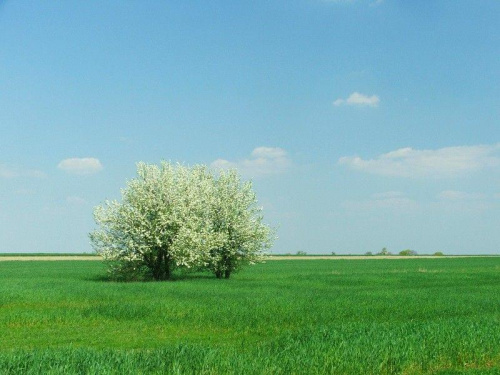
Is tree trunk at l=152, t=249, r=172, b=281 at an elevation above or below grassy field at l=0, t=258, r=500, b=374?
above

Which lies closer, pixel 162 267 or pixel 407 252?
pixel 162 267

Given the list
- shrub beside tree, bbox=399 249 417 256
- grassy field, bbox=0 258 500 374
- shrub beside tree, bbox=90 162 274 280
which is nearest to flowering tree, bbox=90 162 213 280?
shrub beside tree, bbox=90 162 274 280

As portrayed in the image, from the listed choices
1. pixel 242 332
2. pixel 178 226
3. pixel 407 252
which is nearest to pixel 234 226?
pixel 178 226

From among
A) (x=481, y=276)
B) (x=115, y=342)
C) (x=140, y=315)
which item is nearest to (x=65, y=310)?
(x=140, y=315)

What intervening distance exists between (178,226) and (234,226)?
19.6 ft

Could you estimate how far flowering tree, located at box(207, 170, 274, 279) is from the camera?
5575 centimetres

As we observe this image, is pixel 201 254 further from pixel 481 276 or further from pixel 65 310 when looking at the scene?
pixel 481 276

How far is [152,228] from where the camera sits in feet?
169

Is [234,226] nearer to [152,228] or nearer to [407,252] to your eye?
[152,228]

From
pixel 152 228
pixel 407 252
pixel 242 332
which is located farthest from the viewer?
pixel 407 252

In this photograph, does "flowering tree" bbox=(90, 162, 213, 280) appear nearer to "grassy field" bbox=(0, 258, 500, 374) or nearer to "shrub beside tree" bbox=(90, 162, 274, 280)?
"shrub beside tree" bbox=(90, 162, 274, 280)

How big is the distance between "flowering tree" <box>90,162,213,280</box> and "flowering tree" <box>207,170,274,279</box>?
2.70 meters

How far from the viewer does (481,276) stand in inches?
2484

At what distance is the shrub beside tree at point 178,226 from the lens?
5141 centimetres
